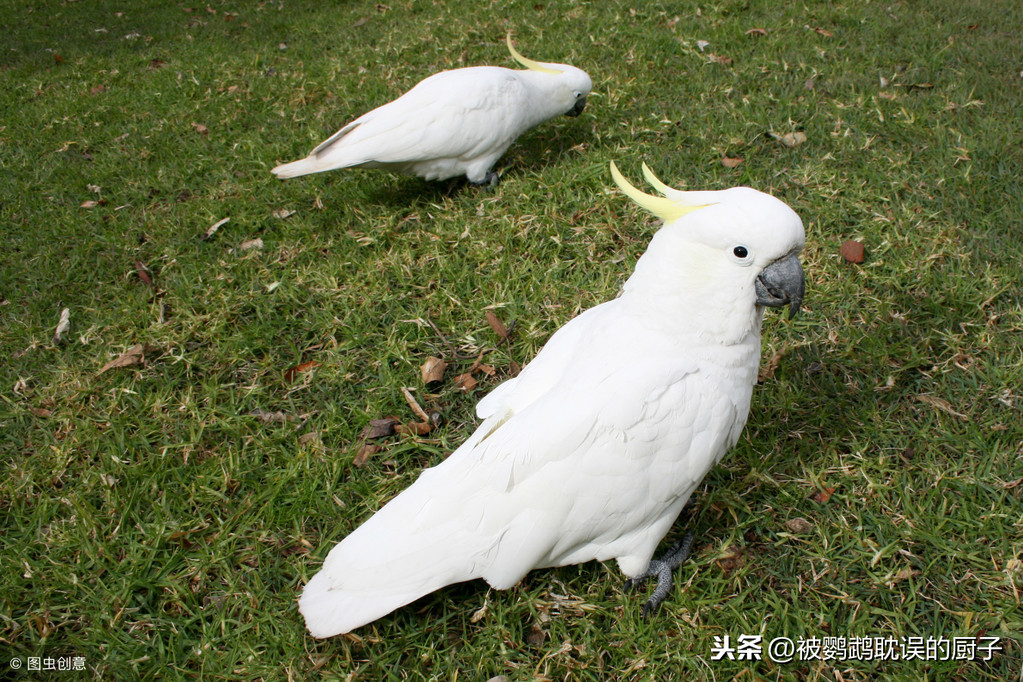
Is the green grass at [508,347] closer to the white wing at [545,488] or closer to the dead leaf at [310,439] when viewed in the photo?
the dead leaf at [310,439]

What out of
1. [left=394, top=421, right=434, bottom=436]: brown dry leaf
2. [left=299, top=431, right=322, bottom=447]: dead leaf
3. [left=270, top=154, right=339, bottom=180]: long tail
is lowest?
[left=299, top=431, right=322, bottom=447]: dead leaf

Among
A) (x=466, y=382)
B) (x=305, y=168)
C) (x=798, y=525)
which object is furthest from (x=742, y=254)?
(x=305, y=168)

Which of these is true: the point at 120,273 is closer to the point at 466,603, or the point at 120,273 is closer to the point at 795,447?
the point at 466,603

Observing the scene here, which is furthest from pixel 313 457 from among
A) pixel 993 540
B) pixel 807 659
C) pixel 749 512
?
pixel 993 540

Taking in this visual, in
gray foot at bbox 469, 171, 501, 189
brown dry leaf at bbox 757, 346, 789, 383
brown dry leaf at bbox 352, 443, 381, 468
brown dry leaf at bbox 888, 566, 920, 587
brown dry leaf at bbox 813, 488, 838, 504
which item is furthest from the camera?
gray foot at bbox 469, 171, 501, 189

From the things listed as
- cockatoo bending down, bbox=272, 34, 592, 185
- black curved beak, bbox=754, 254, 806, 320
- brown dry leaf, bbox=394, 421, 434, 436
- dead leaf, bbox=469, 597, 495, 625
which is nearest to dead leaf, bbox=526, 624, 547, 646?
dead leaf, bbox=469, 597, 495, 625

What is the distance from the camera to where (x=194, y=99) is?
490 cm

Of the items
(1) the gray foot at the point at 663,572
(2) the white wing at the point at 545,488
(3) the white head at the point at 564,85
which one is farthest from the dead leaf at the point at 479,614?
(3) the white head at the point at 564,85

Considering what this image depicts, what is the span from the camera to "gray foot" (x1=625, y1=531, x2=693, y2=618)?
1.85 meters

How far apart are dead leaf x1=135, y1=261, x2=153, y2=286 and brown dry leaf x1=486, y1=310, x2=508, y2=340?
1.71 m

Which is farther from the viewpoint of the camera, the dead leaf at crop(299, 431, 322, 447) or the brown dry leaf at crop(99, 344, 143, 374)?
the brown dry leaf at crop(99, 344, 143, 374)

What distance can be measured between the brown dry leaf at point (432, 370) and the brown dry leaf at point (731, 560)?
47.5 inches

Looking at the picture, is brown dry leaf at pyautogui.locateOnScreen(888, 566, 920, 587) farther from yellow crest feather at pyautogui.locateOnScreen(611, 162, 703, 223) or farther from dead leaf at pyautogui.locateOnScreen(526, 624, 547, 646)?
yellow crest feather at pyautogui.locateOnScreen(611, 162, 703, 223)

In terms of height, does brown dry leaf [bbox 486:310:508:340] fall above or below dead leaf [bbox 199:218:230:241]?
above
